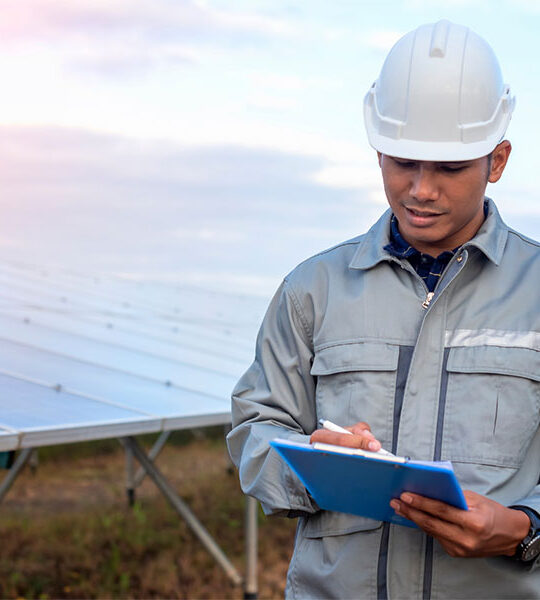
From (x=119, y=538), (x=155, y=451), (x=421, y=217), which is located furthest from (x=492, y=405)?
(x=155, y=451)

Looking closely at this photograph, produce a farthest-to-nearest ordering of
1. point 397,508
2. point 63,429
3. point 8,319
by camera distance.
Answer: point 8,319 → point 63,429 → point 397,508

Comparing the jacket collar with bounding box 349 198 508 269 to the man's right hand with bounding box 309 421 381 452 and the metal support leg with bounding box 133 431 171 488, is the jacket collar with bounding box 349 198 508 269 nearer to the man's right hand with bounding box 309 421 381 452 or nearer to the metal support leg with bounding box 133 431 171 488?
the man's right hand with bounding box 309 421 381 452

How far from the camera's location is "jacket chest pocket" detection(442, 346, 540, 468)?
6.45ft

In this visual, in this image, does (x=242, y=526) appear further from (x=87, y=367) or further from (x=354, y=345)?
(x=354, y=345)

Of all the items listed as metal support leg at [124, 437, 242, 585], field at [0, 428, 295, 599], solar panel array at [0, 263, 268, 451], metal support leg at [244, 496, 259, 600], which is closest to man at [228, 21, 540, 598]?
solar panel array at [0, 263, 268, 451]

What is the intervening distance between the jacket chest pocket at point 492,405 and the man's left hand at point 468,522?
165mm

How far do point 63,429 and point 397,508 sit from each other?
2.59 meters

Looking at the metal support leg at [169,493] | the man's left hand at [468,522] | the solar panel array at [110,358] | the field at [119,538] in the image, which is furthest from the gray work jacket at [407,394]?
the field at [119,538]

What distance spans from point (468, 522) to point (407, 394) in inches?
13.2

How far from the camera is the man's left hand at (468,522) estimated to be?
1775mm

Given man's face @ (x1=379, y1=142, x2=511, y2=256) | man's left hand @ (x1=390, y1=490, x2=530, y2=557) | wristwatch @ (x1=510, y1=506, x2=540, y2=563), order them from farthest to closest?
man's face @ (x1=379, y1=142, x2=511, y2=256), wristwatch @ (x1=510, y1=506, x2=540, y2=563), man's left hand @ (x1=390, y1=490, x2=530, y2=557)

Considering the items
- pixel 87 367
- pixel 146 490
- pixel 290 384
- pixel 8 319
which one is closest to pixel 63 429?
pixel 87 367

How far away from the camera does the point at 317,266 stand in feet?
7.32

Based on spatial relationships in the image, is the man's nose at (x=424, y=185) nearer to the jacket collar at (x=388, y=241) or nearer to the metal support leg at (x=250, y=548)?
the jacket collar at (x=388, y=241)
